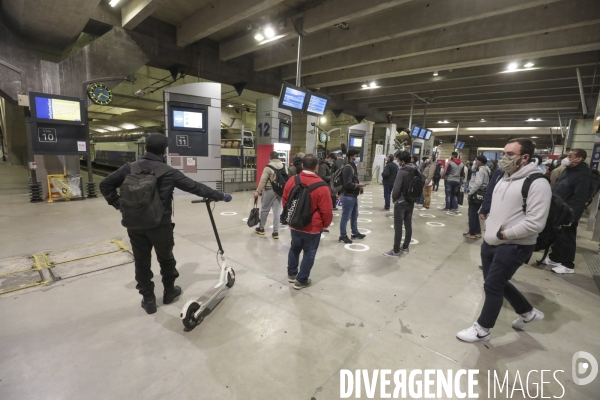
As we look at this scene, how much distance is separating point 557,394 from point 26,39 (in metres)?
11.4

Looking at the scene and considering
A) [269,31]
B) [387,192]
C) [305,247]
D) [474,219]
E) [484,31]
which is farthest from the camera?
[387,192]

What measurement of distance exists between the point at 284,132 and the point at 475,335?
9.56 m

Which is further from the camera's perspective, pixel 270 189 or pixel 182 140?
pixel 182 140

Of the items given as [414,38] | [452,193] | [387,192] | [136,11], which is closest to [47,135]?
[136,11]

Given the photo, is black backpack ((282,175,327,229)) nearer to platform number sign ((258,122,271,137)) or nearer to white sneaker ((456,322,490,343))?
white sneaker ((456,322,490,343))

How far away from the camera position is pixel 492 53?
7.23 m

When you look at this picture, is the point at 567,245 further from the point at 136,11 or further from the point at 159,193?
the point at 136,11

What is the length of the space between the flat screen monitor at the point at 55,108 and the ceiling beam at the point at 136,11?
7.61ft

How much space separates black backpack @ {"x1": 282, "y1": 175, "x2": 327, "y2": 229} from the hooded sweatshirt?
1.50 metres

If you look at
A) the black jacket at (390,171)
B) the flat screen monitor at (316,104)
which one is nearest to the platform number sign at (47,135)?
the flat screen monitor at (316,104)

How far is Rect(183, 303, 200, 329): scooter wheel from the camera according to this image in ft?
7.14

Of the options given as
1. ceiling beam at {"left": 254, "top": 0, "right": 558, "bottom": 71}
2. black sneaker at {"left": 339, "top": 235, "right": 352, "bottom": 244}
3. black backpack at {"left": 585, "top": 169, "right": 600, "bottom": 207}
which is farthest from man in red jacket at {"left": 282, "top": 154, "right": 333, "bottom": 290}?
ceiling beam at {"left": 254, "top": 0, "right": 558, "bottom": 71}

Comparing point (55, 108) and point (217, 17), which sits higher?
point (217, 17)

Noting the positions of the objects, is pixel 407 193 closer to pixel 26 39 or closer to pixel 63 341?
pixel 63 341
